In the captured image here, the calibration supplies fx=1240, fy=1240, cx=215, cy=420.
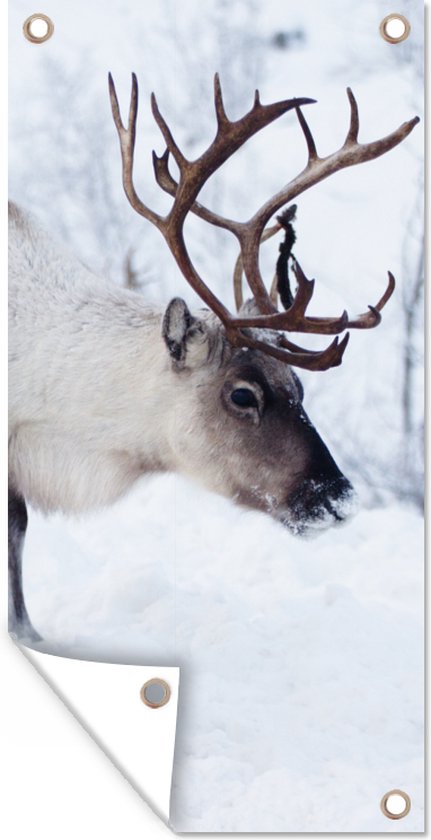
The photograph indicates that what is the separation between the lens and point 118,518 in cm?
267

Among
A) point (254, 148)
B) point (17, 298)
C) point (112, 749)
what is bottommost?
point (112, 749)

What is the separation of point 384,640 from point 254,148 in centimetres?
109

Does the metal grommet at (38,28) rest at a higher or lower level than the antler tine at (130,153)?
higher

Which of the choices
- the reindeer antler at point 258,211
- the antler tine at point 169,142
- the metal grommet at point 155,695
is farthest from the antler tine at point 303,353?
the metal grommet at point 155,695

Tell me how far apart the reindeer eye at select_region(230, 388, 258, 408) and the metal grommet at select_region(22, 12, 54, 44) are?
2.87 feet

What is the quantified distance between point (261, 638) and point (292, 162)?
102cm

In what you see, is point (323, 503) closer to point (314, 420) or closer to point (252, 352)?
point (314, 420)

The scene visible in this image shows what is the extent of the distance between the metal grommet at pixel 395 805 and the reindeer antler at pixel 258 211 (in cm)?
91

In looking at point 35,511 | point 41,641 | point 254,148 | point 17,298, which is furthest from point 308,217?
point 41,641

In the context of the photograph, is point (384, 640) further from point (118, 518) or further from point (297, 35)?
point (297, 35)

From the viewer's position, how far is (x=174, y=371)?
2732 mm

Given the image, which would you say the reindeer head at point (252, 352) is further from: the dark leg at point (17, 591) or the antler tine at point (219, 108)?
the dark leg at point (17, 591)

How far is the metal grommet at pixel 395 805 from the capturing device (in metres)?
2.61

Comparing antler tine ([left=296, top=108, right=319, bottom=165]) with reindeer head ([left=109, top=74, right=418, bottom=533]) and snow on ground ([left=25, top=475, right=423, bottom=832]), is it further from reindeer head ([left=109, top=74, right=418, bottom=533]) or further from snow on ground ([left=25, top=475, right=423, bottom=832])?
snow on ground ([left=25, top=475, right=423, bottom=832])
